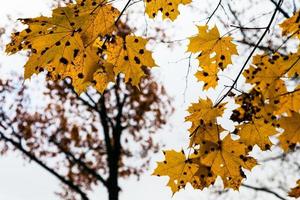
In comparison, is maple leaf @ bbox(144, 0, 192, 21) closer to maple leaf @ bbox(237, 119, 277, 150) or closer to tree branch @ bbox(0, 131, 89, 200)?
maple leaf @ bbox(237, 119, 277, 150)

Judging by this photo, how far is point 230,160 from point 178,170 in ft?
1.17

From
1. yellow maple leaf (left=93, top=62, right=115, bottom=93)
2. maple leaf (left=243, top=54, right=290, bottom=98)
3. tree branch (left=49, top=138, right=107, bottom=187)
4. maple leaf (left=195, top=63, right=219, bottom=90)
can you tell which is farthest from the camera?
tree branch (left=49, top=138, right=107, bottom=187)

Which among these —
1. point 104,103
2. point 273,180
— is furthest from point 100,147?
point 273,180

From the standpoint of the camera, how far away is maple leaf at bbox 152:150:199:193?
2.42 meters

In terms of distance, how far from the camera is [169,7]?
2484 mm

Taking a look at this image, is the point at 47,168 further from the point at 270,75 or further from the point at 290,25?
the point at 290,25

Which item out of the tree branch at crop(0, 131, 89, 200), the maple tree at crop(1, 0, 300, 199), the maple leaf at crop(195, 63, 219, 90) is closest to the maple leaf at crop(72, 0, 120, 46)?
the maple tree at crop(1, 0, 300, 199)

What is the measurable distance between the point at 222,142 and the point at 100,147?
11.0 m

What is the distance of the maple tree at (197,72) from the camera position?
5.83ft

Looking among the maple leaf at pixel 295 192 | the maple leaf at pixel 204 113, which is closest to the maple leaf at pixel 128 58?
the maple leaf at pixel 204 113

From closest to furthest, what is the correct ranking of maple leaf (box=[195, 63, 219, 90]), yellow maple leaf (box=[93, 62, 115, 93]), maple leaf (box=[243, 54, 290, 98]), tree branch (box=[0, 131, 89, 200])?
1. yellow maple leaf (box=[93, 62, 115, 93])
2. maple leaf (box=[243, 54, 290, 98])
3. maple leaf (box=[195, 63, 219, 90])
4. tree branch (box=[0, 131, 89, 200])

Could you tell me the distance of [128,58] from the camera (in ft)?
7.07

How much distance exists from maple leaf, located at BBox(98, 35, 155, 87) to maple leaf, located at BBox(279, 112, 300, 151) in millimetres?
778

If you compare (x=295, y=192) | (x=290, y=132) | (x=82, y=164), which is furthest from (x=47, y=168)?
(x=290, y=132)
